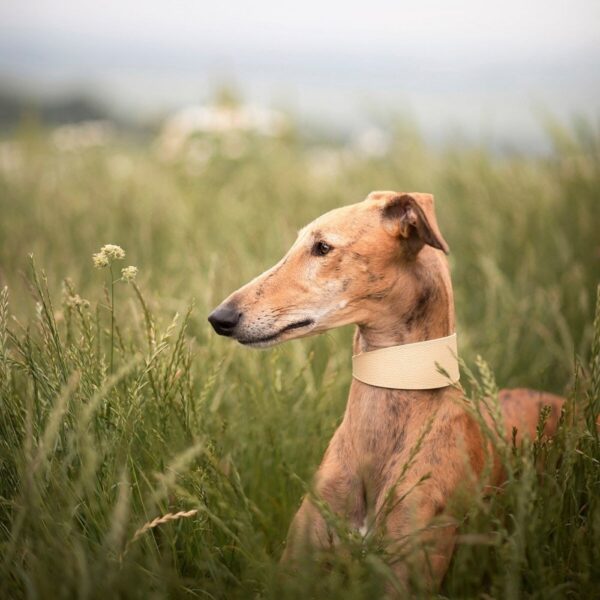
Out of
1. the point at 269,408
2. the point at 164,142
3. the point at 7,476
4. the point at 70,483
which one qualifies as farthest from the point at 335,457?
the point at 164,142

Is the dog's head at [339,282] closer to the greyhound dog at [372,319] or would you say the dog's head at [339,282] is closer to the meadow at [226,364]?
the greyhound dog at [372,319]

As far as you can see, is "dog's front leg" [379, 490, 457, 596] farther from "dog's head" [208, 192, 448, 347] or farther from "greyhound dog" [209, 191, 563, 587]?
"dog's head" [208, 192, 448, 347]

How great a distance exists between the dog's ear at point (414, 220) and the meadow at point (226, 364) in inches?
21.8

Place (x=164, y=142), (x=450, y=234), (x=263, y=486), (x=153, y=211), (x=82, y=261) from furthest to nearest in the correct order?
(x=164, y=142) → (x=153, y=211) → (x=450, y=234) → (x=82, y=261) → (x=263, y=486)

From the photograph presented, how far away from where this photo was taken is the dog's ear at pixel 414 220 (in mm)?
2289

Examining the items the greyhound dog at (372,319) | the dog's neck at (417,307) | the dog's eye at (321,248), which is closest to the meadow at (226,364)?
the greyhound dog at (372,319)

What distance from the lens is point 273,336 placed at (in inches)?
93.0

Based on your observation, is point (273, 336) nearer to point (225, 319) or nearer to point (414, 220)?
point (225, 319)

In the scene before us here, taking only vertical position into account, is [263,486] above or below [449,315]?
below

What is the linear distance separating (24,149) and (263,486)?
629cm

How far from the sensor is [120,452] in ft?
7.29

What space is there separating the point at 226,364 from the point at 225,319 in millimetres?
741

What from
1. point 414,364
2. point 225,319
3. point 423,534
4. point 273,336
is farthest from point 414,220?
point 423,534

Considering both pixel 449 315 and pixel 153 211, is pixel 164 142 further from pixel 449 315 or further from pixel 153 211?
pixel 449 315
